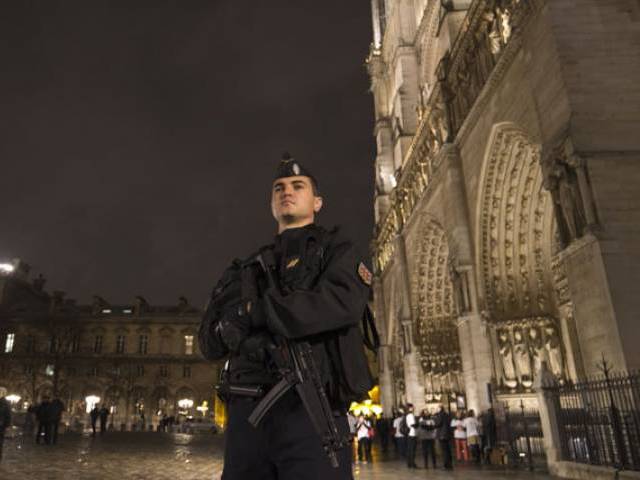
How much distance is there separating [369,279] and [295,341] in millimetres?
360

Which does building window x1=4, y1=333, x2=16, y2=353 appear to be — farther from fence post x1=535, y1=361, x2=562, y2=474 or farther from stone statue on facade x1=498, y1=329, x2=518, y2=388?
fence post x1=535, y1=361, x2=562, y2=474

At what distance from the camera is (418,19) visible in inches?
1202

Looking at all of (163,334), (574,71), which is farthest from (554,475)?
(163,334)

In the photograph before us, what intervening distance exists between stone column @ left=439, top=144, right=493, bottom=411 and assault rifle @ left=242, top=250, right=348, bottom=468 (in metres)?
14.5

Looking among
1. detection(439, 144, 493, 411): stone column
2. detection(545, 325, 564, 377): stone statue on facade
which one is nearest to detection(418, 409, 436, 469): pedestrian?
detection(439, 144, 493, 411): stone column

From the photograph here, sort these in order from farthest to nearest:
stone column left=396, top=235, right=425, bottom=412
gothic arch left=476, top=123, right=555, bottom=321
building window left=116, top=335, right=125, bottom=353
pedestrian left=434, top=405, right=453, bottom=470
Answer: building window left=116, top=335, right=125, bottom=353 < stone column left=396, top=235, right=425, bottom=412 < gothic arch left=476, top=123, right=555, bottom=321 < pedestrian left=434, top=405, right=453, bottom=470

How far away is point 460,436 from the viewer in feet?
41.5

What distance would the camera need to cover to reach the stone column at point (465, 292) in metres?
15.5

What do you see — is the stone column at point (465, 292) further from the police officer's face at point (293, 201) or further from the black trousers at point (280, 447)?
the black trousers at point (280, 447)

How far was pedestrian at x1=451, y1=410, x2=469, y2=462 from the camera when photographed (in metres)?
12.7

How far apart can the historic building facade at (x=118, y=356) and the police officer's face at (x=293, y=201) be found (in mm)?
46820

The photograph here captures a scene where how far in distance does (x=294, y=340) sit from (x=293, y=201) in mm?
629

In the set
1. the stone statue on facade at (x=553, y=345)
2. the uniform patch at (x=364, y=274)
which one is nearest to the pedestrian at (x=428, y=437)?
the stone statue on facade at (x=553, y=345)

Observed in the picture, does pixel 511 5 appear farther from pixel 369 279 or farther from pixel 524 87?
pixel 369 279
